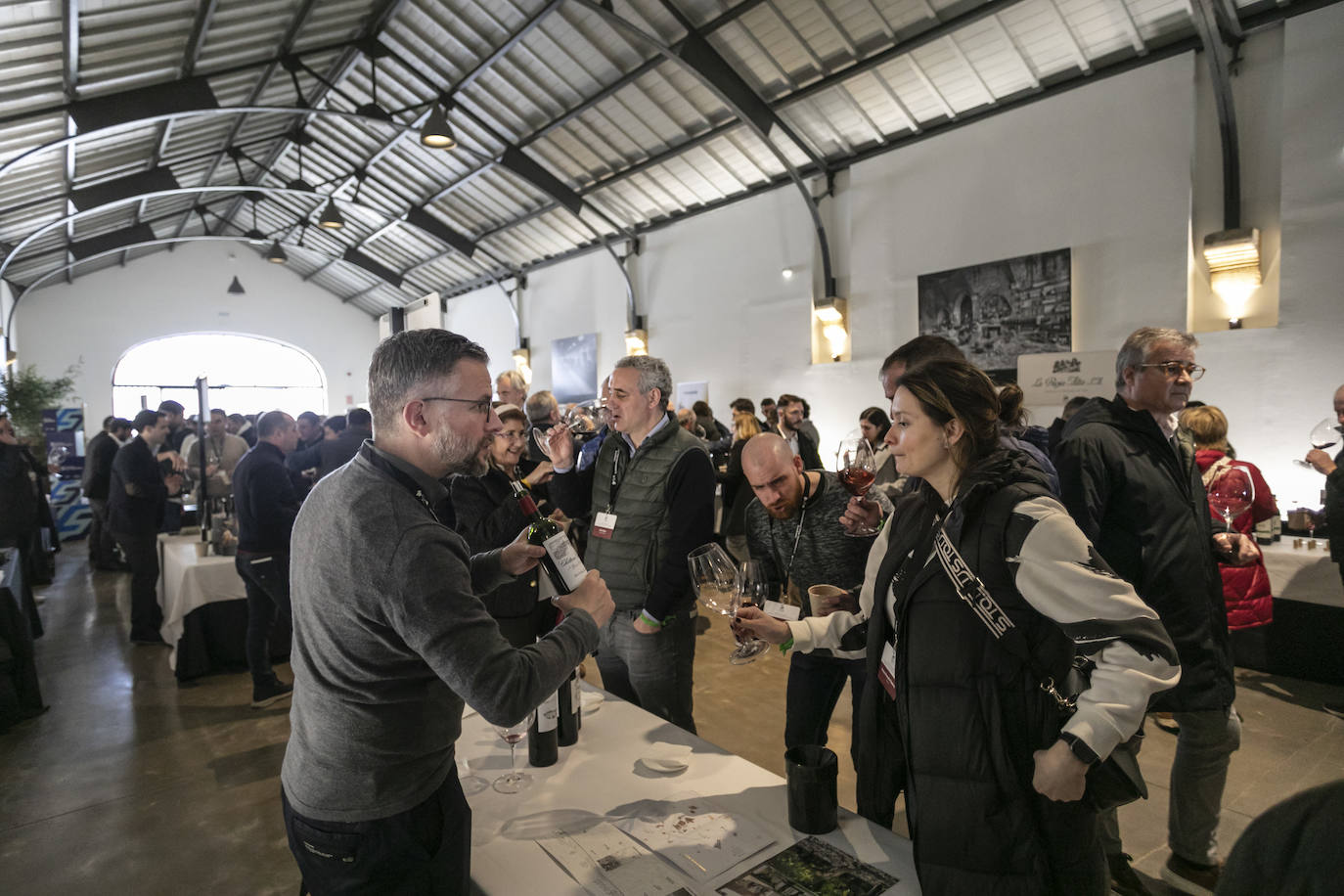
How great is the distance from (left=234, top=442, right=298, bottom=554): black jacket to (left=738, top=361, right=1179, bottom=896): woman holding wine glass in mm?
3776

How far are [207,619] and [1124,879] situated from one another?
5.07 meters

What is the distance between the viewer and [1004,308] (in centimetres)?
687

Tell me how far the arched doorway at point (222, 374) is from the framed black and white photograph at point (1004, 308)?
14195 millimetres

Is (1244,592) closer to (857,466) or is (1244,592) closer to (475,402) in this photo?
(857,466)

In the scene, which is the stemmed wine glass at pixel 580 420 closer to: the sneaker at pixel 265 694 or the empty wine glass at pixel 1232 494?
the empty wine glass at pixel 1232 494

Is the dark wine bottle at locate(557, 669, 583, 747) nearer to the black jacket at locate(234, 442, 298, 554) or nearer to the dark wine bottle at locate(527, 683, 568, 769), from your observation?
the dark wine bottle at locate(527, 683, 568, 769)

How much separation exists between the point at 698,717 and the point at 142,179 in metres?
12.1

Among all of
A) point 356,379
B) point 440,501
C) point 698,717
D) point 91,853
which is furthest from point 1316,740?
point 356,379

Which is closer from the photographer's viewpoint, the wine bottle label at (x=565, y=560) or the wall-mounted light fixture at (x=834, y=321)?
the wine bottle label at (x=565, y=560)

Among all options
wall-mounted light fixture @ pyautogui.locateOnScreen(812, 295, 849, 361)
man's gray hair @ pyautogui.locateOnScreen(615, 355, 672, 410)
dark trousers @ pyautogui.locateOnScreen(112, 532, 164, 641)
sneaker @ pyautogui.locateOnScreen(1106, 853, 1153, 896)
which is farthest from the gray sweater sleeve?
wall-mounted light fixture @ pyautogui.locateOnScreen(812, 295, 849, 361)

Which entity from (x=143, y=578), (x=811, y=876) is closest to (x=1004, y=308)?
(x=811, y=876)

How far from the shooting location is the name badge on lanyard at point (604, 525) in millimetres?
2553

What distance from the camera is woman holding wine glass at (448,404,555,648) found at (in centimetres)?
282

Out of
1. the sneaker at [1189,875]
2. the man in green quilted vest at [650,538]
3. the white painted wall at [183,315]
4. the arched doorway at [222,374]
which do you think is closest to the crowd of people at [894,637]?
the man in green quilted vest at [650,538]
